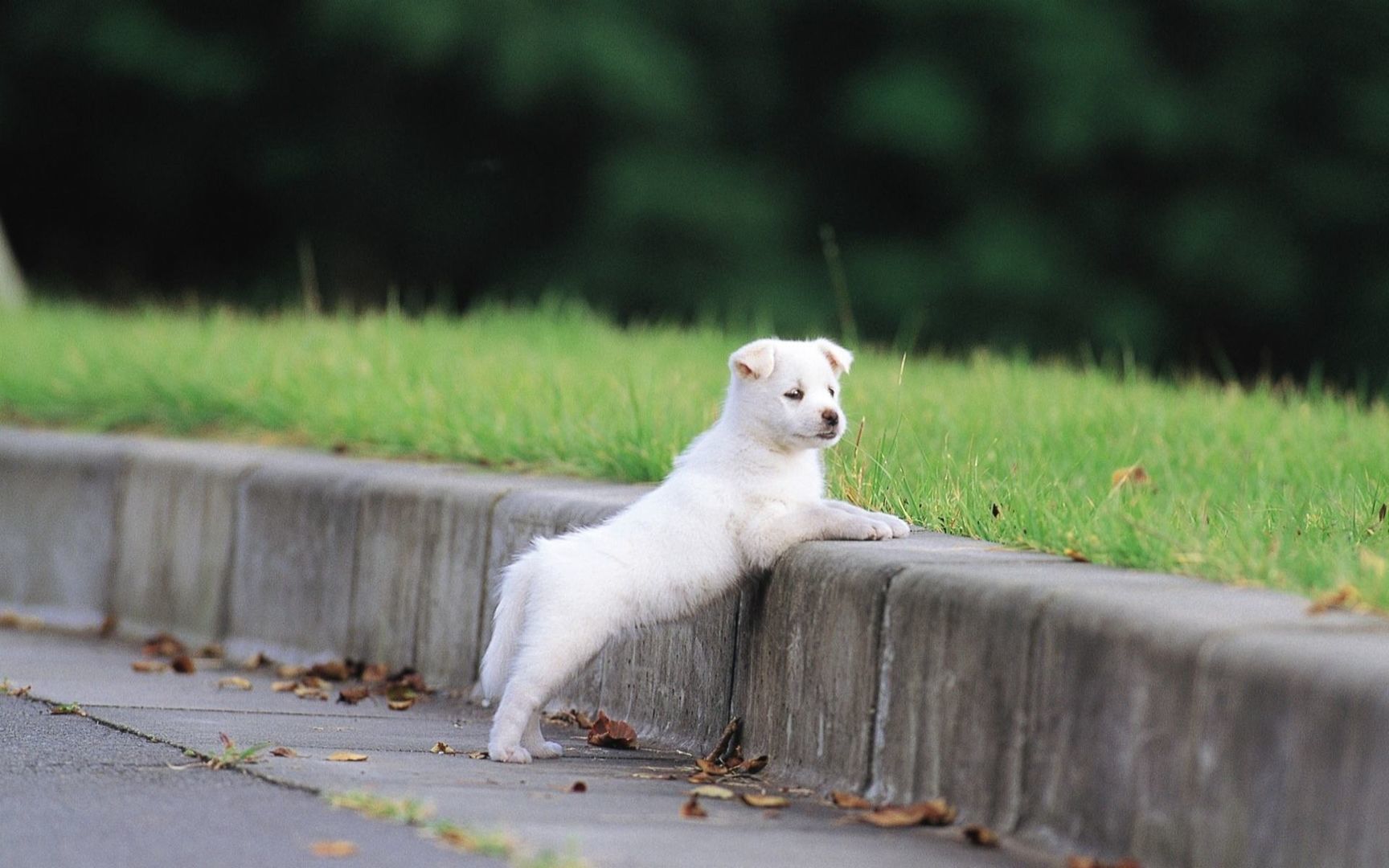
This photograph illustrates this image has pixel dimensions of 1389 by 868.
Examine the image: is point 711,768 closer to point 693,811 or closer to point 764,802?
point 764,802

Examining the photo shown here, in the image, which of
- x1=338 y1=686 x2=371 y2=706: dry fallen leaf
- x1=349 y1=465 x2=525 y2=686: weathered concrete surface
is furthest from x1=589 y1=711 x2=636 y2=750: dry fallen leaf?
x1=338 y1=686 x2=371 y2=706: dry fallen leaf

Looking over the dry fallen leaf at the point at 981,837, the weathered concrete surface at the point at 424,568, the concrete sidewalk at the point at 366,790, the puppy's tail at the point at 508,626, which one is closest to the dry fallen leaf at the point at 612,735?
the concrete sidewalk at the point at 366,790

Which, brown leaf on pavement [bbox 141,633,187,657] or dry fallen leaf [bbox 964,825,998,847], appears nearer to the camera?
dry fallen leaf [bbox 964,825,998,847]

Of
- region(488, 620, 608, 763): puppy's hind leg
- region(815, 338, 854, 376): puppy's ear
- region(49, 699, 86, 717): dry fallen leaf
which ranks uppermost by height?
region(815, 338, 854, 376): puppy's ear

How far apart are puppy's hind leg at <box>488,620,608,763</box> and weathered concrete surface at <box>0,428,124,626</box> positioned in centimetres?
419

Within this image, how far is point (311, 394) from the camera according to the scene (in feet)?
29.2

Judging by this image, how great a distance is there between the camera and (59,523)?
8.80 m

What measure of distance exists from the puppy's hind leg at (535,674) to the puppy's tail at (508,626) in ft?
0.30

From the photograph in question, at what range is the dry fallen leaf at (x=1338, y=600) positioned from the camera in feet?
12.3

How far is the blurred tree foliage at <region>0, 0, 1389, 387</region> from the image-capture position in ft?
70.0

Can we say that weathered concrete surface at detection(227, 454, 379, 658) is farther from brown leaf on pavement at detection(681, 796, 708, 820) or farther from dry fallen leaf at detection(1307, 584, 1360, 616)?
dry fallen leaf at detection(1307, 584, 1360, 616)

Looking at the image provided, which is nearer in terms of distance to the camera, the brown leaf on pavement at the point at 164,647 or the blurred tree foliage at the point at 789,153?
the brown leaf on pavement at the point at 164,647

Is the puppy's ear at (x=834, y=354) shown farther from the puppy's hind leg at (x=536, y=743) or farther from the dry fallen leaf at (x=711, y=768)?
the puppy's hind leg at (x=536, y=743)

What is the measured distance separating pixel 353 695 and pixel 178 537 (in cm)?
209
